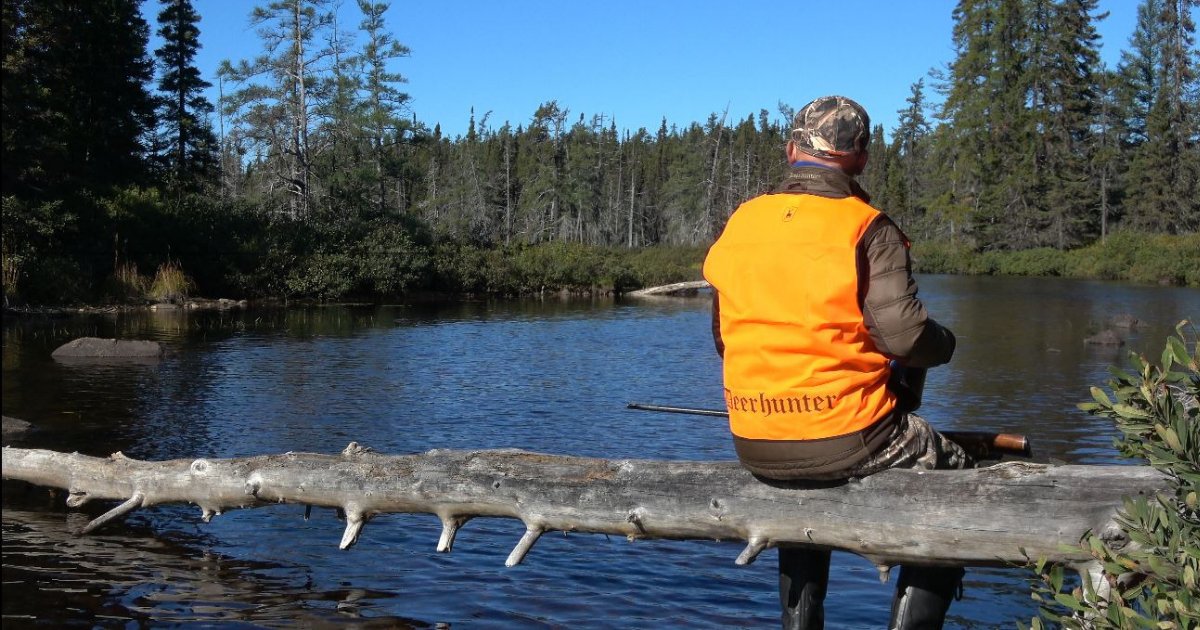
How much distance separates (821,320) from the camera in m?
3.40

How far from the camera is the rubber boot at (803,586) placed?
164 inches

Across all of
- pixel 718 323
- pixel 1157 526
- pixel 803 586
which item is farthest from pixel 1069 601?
pixel 718 323

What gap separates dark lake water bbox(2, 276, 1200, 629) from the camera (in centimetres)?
611

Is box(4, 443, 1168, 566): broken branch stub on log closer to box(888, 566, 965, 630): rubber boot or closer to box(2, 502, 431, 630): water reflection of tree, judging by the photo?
box(888, 566, 965, 630): rubber boot

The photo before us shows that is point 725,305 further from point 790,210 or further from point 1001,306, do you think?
point 1001,306

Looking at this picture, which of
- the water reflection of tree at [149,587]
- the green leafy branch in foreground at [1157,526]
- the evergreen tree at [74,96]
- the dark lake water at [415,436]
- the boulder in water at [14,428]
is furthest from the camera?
the evergreen tree at [74,96]

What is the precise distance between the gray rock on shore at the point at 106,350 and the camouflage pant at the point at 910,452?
16906 millimetres

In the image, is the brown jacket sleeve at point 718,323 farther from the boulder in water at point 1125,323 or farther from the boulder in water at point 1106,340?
the boulder in water at point 1125,323

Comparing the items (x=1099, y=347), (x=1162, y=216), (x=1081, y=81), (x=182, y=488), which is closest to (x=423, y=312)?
(x=1099, y=347)

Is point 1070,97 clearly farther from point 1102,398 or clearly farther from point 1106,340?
point 1102,398

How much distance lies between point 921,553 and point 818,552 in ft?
1.53

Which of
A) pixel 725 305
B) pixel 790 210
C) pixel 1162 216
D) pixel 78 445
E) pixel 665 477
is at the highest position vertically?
pixel 1162 216

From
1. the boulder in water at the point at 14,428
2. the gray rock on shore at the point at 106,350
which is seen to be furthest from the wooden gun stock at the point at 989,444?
the gray rock on shore at the point at 106,350

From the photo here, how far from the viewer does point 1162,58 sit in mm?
67875
